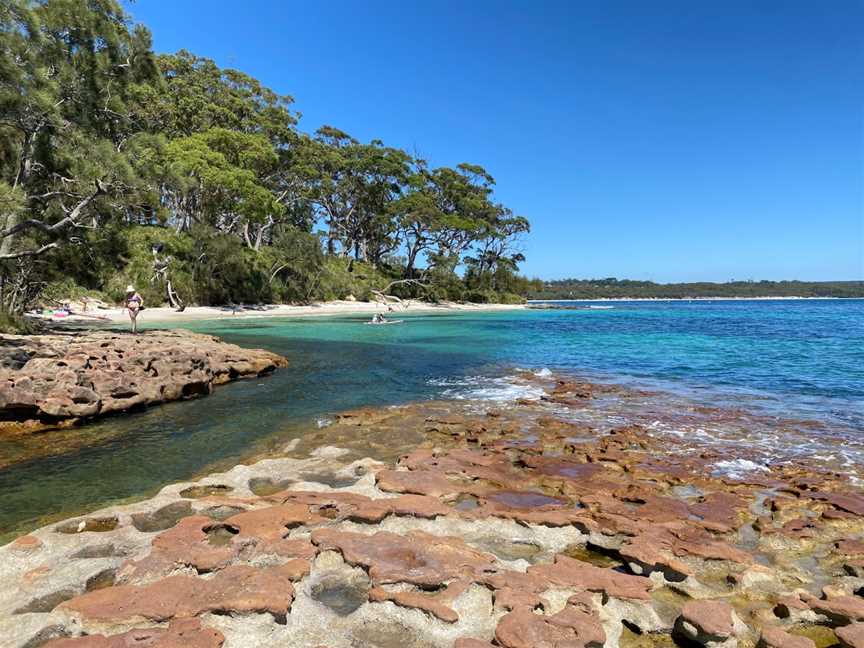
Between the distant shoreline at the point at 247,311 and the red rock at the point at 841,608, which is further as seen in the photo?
the distant shoreline at the point at 247,311

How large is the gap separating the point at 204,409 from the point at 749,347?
26010 millimetres

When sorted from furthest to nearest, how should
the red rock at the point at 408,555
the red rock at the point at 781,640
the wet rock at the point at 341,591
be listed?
the red rock at the point at 408,555 < the wet rock at the point at 341,591 < the red rock at the point at 781,640

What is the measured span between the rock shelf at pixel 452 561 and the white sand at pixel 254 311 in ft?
64.8

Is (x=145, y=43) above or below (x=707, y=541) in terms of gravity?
above

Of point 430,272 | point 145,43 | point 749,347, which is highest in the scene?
point 145,43

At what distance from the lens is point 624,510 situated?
5.74 metres

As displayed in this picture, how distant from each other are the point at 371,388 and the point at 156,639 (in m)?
Result: 11.2

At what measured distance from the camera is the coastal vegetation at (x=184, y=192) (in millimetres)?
15211

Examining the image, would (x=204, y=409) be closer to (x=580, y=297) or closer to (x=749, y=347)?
(x=749, y=347)

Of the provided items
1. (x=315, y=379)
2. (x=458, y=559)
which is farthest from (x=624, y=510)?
(x=315, y=379)

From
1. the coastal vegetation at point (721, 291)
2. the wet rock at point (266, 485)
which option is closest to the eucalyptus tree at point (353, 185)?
the wet rock at point (266, 485)

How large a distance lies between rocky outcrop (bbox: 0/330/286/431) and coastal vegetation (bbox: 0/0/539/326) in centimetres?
387

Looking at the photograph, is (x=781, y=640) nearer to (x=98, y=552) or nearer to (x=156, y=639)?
(x=156, y=639)

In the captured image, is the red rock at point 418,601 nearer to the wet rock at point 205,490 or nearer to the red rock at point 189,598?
the red rock at point 189,598
